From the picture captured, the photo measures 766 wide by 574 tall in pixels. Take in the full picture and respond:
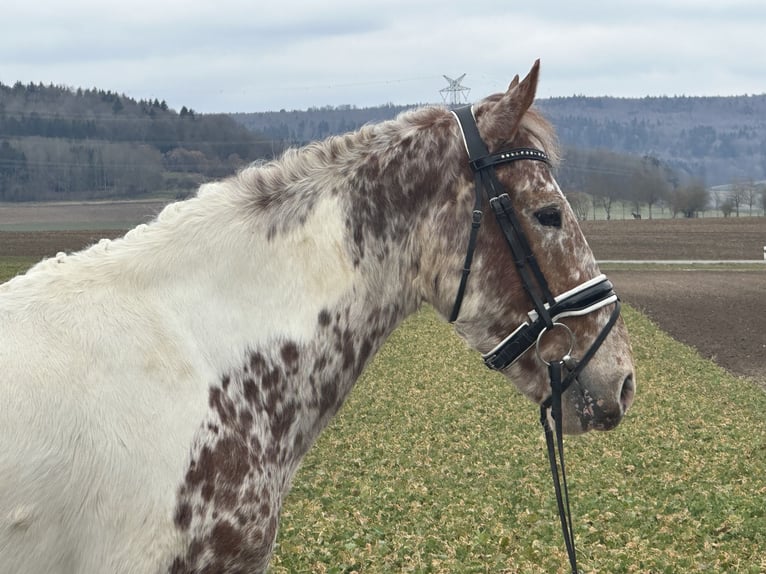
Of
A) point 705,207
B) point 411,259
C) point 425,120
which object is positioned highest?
point 425,120

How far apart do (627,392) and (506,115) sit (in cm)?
104

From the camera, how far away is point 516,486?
33.8 feet

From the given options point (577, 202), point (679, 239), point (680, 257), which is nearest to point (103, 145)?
point (577, 202)

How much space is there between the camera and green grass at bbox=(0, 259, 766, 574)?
7637mm

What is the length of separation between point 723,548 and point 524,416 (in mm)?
6905

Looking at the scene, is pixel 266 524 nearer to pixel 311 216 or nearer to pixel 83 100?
pixel 311 216

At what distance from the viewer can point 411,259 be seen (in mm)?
3041

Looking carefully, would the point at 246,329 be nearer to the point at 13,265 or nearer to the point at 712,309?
the point at 712,309

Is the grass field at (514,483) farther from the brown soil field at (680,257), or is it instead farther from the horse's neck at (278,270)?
the horse's neck at (278,270)

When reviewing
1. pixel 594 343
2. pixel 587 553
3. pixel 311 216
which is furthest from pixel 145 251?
pixel 587 553

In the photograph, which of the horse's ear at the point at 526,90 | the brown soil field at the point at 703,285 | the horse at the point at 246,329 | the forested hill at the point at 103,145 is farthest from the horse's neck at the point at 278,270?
the forested hill at the point at 103,145

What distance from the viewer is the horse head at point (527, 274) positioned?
2.99 metres

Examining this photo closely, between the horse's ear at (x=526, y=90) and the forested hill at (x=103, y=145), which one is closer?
the horse's ear at (x=526, y=90)

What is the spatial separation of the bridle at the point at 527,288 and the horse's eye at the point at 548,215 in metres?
0.09
